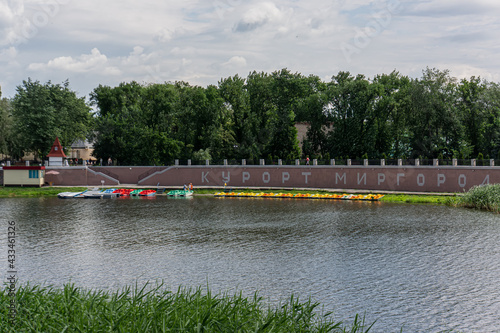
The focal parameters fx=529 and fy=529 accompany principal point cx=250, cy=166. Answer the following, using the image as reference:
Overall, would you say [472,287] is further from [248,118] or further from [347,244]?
[248,118]

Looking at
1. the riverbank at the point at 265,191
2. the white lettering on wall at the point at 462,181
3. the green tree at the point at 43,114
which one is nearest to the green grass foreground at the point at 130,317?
the riverbank at the point at 265,191

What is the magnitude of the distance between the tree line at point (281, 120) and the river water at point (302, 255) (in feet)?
78.5

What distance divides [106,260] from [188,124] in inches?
2171

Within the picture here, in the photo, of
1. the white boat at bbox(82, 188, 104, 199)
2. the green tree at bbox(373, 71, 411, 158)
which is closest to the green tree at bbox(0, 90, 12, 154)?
the white boat at bbox(82, 188, 104, 199)

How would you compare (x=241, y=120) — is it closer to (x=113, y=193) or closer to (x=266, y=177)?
(x=266, y=177)

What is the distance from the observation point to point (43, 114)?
87.6m

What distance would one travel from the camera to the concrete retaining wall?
66625 millimetres

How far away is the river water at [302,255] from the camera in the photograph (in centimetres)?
2411

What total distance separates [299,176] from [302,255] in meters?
43.2

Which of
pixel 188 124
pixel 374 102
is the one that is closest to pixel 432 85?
pixel 374 102

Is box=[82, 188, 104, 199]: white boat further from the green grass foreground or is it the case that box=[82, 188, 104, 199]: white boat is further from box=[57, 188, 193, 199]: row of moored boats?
the green grass foreground

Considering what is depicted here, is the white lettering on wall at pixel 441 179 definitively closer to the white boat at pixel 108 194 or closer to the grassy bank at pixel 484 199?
the grassy bank at pixel 484 199

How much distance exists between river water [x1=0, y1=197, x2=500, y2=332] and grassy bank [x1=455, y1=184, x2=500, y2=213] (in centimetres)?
216

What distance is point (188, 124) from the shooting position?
85.6 meters
